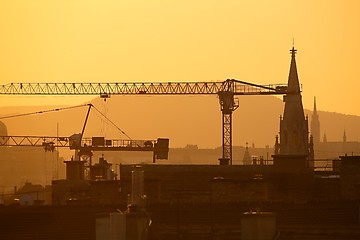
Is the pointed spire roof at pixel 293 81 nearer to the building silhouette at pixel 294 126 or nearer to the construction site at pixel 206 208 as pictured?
the building silhouette at pixel 294 126

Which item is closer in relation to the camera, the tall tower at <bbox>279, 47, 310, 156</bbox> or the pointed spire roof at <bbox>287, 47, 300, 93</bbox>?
the tall tower at <bbox>279, 47, 310, 156</bbox>

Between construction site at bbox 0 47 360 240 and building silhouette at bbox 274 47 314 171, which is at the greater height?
building silhouette at bbox 274 47 314 171

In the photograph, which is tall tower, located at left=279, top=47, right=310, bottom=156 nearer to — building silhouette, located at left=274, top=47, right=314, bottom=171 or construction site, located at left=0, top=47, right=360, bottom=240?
building silhouette, located at left=274, top=47, right=314, bottom=171

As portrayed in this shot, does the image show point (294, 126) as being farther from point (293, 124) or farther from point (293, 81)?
point (293, 81)

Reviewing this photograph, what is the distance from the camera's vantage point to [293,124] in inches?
5684

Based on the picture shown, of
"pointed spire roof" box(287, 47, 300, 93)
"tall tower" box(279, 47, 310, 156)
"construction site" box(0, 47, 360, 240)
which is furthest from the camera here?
"pointed spire roof" box(287, 47, 300, 93)

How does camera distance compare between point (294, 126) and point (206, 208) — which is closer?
point (206, 208)

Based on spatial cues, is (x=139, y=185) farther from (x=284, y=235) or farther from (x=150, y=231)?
(x=284, y=235)

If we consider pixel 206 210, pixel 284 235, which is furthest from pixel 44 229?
pixel 284 235

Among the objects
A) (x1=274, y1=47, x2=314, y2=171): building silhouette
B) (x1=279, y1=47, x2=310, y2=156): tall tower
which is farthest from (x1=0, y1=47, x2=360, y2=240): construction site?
(x1=279, y1=47, x2=310, y2=156): tall tower

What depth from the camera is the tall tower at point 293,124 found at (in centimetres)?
13650

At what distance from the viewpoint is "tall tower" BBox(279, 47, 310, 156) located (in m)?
136

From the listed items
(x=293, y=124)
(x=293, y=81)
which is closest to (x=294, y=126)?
(x=293, y=124)

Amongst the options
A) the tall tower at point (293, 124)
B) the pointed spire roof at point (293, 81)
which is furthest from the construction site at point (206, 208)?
the pointed spire roof at point (293, 81)
